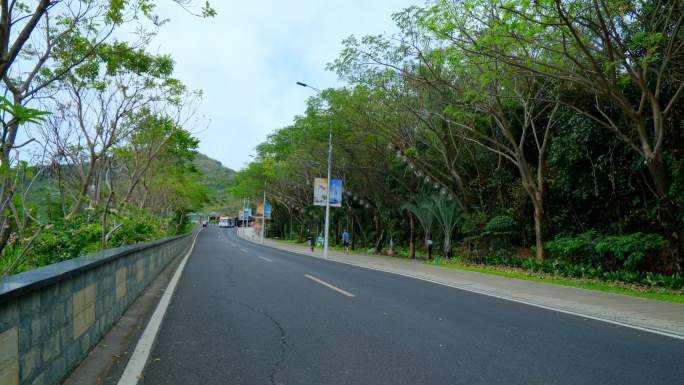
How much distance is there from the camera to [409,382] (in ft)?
14.6

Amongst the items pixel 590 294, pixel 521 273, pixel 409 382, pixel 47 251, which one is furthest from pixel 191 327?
pixel 521 273

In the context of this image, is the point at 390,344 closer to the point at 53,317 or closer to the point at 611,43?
the point at 53,317

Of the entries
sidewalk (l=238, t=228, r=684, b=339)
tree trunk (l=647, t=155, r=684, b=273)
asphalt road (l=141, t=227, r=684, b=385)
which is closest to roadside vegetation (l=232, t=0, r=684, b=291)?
tree trunk (l=647, t=155, r=684, b=273)

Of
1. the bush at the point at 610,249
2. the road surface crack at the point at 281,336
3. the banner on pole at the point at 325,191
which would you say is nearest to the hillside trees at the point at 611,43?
the bush at the point at 610,249

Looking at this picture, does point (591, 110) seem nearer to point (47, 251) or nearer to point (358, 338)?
point (358, 338)

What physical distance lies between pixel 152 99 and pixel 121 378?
40.7 ft

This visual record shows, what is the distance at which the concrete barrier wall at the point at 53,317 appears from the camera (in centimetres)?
308

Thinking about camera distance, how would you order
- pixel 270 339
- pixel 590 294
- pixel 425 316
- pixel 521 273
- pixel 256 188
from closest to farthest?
pixel 270 339, pixel 425 316, pixel 590 294, pixel 521 273, pixel 256 188

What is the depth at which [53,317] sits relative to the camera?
3869 mm

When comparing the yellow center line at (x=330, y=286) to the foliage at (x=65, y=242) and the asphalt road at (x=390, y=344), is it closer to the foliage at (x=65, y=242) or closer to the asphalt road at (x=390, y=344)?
the asphalt road at (x=390, y=344)

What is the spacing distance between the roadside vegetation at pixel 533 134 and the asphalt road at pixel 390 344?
277 inches

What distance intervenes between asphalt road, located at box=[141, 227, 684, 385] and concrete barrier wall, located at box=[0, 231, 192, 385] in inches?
28.8

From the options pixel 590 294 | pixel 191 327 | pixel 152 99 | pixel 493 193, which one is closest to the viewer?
pixel 191 327

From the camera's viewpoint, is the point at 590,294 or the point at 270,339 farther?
the point at 590,294
